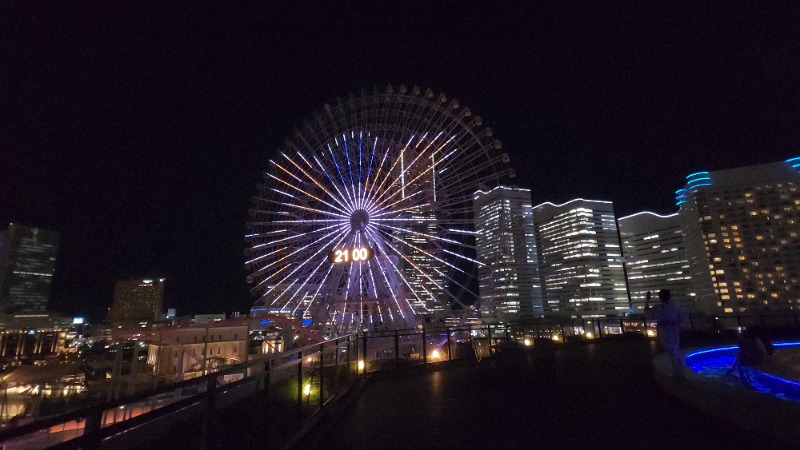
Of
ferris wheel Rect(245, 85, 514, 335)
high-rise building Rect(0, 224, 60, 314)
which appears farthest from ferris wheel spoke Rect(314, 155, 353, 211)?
high-rise building Rect(0, 224, 60, 314)

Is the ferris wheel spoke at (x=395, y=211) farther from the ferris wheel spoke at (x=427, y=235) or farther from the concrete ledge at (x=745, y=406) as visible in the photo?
the concrete ledge at (x=745, y=406)

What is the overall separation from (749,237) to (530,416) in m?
132

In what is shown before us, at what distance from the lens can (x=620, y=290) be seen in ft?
485

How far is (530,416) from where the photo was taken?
5.93 metres

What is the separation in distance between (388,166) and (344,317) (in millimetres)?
10423

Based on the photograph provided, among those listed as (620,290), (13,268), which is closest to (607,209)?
(620,290)

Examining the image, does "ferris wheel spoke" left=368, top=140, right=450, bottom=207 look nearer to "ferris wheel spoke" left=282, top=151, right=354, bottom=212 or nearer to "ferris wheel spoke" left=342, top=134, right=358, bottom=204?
"ferris wheel spoke" left=342, top=134, right=358, bottom=204

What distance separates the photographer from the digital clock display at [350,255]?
23138mm

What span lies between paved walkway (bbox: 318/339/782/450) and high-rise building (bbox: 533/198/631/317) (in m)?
148

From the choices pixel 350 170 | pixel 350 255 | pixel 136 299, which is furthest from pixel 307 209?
pixel 136 299

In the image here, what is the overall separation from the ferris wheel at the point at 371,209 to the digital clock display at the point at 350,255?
58 mm

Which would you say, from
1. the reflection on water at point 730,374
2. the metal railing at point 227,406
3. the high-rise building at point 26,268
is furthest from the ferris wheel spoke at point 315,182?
the high-rise building at point 26,268

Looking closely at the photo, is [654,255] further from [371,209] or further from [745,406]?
[745,406]

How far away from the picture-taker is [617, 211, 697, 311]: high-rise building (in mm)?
143500
